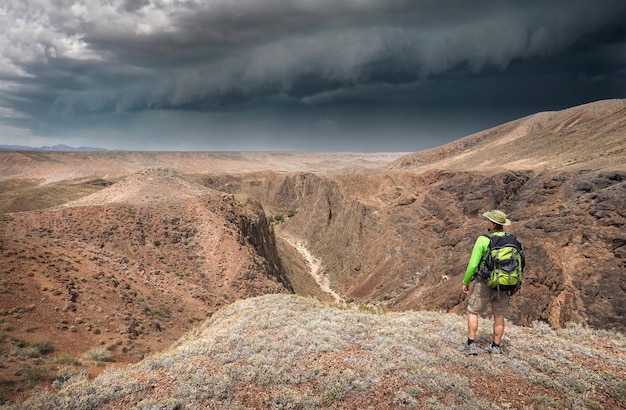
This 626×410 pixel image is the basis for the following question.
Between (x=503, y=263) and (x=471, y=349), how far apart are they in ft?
7.01

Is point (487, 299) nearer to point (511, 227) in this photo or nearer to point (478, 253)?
point (478, 253)

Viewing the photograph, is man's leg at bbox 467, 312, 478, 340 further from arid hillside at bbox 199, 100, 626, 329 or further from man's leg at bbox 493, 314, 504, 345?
arid hillside at bbox 199, 100, 626, 329

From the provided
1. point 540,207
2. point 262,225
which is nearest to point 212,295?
point 262,225

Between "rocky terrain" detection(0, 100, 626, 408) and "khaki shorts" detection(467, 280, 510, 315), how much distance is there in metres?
1.71

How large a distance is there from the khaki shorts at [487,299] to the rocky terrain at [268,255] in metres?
1.71

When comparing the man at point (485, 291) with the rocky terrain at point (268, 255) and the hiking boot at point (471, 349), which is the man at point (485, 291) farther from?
the rocky terrain at point (268, 255)

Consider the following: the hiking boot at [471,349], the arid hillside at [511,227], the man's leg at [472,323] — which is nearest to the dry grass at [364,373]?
the hiking boot at [471,349]

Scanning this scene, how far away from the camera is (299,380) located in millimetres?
6633

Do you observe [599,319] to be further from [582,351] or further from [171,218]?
[171,218]

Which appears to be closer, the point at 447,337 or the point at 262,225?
the point at 447,337

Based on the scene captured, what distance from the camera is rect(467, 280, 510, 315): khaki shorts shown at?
695 cm

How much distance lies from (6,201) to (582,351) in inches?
3024

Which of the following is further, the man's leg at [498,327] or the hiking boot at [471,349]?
the hiking boot at [471,349]

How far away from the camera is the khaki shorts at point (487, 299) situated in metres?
6.95
